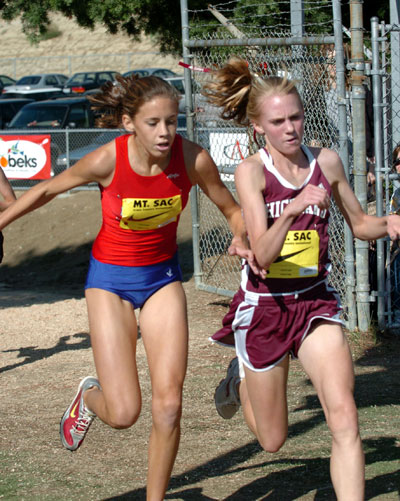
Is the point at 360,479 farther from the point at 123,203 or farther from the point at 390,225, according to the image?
the point at 123,203

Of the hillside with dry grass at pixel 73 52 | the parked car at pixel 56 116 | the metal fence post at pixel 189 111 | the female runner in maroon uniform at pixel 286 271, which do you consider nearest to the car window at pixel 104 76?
the hillside with dry grass at pixel 73 52

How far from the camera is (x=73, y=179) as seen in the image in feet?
13.8

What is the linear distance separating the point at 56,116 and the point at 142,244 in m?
16.4

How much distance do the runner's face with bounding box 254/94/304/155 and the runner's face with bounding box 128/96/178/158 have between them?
1.62 ft

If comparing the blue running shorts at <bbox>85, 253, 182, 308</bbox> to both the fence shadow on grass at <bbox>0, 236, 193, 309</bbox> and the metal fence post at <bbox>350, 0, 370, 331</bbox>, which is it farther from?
the fence shadow on grass at <bbox>0, 236, 193, 309</bbox>

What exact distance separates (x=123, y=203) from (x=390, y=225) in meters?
1.33

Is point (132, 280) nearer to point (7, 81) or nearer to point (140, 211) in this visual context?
point (140, 211)

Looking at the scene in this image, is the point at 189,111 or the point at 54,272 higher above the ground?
the point at 189,111

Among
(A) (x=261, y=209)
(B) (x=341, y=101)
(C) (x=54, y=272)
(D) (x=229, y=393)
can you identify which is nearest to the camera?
(A) (x=261, y=209)

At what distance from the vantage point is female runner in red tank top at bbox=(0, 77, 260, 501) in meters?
4.04

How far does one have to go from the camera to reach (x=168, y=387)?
4.00 meters

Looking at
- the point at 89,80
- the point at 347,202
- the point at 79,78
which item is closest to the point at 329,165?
the point at 347,202

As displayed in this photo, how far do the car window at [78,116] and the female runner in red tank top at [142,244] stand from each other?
634 inches

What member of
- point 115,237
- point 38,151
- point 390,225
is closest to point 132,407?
point 115,237
